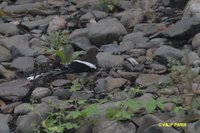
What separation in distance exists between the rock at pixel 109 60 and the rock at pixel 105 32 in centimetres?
48

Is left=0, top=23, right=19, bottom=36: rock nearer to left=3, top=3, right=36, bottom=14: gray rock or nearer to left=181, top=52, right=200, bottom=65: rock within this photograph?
left=3, top=3, right=36, bottom=14: gray rock

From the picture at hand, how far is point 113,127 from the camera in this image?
12.3 ft

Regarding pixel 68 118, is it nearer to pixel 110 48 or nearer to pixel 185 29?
pixel 110 48

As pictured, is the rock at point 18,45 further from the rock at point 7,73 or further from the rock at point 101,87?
the rock at point 101,87

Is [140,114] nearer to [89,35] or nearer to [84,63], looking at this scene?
[84,63]

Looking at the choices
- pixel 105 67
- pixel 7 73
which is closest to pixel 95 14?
pixel 105 67

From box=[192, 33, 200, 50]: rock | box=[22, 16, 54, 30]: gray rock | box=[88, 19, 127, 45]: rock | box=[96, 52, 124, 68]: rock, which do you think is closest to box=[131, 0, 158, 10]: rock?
box=[88, 19, 127, 45]: rock

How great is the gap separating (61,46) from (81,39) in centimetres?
25

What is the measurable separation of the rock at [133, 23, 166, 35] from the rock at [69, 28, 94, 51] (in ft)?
1.82

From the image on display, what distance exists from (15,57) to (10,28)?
2.81 ft

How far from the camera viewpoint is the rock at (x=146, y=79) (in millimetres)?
4461

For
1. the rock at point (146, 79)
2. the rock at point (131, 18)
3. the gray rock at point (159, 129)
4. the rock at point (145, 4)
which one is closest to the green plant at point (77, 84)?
Answer: the rock at point (146, 79)

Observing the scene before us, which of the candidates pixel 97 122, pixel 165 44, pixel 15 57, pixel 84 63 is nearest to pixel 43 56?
pixel 15 57

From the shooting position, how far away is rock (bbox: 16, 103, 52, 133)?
3986mm
